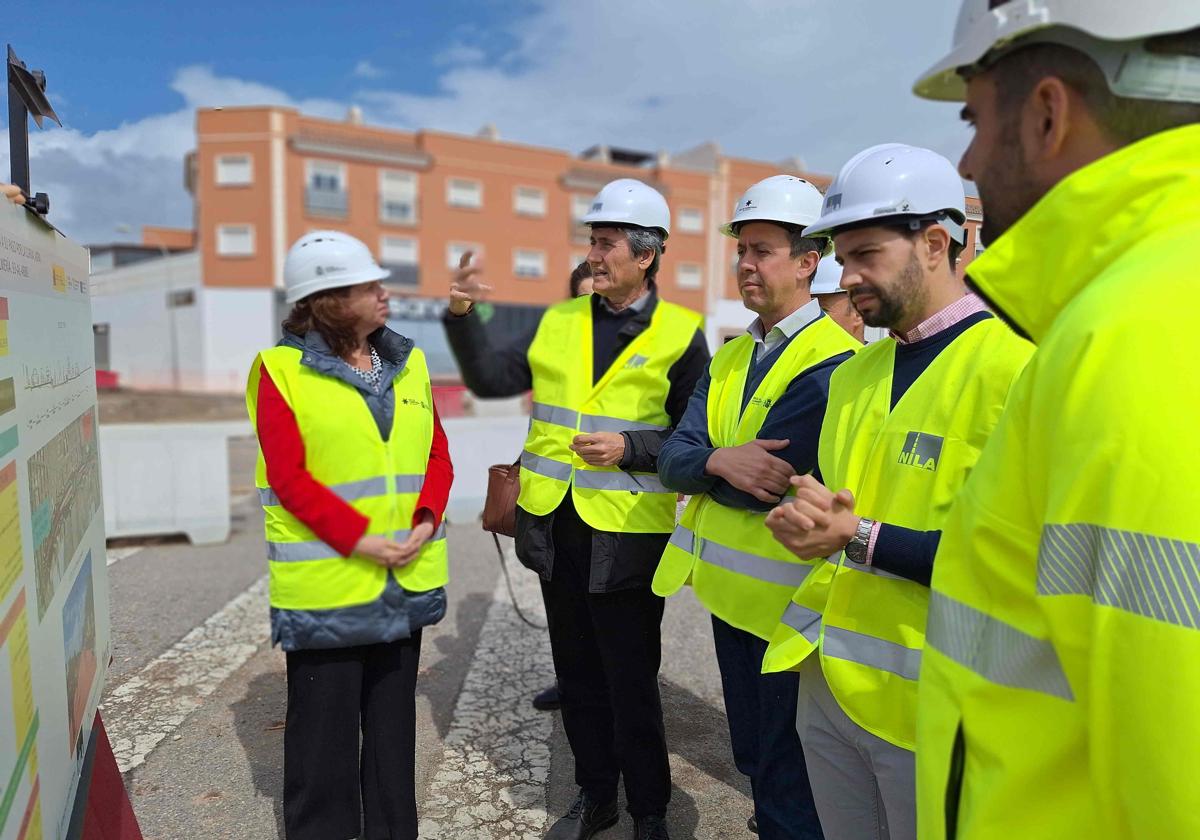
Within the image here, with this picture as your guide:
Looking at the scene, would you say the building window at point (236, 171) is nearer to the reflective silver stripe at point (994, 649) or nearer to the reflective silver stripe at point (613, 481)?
the reflective silver stripe at point (613, 481)

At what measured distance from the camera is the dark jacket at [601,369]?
112 inches

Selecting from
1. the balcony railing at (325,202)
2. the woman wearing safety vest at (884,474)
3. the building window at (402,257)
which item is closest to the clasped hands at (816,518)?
the woman wearing safety vest at (884,474)

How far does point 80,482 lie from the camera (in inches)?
98.6

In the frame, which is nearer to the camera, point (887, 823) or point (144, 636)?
point (887, 823)

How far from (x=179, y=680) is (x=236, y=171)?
33858 mm

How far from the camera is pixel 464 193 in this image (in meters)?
37.0

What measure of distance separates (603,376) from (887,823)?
67.4 inches

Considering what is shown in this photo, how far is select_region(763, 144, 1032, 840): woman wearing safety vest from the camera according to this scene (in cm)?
168

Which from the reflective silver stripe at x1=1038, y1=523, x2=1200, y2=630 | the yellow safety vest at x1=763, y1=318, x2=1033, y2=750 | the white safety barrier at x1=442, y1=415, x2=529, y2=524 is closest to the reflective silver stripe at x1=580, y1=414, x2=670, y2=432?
the yellow safety vest at x1=763, y1=318, x2=1033, y2=750

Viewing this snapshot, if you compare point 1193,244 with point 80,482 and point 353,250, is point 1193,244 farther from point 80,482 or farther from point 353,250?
point 80,482

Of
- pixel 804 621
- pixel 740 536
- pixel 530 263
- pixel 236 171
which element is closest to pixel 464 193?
pixel 530 263

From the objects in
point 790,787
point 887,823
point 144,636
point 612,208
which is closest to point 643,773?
point 790,787

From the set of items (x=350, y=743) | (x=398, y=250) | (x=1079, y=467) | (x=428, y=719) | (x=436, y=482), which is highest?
(x=398, y=250)

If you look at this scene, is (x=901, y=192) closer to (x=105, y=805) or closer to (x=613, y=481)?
(x=613, y=481)
